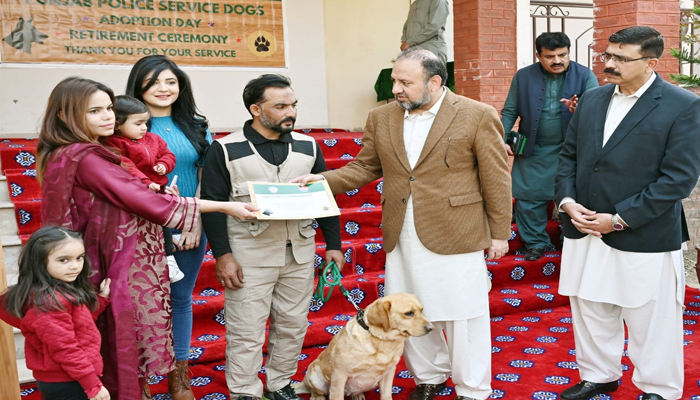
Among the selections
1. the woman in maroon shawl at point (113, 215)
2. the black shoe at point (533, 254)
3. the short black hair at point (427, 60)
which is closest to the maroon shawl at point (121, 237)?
the woman in maroon shawl at point (113, 215)

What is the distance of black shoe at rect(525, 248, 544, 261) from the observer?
577 centimetres

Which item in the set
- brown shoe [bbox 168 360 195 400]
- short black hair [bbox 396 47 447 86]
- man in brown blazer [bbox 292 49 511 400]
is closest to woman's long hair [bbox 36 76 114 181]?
man in brown blazer [bbox 292 49 511 400]

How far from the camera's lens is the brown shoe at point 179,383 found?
3600mm

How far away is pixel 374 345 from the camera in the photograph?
3238 millimetres

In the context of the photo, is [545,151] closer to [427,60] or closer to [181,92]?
[427,60]

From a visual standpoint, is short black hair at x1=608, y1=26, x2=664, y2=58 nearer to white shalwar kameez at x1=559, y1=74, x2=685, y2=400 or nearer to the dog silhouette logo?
white shalwar kameez at x1=559, y1=74, x2=685, y2=400

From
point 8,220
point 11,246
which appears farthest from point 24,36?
point 11,246

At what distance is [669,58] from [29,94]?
258 inches

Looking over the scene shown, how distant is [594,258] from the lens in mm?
3510

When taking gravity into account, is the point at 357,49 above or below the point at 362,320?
above

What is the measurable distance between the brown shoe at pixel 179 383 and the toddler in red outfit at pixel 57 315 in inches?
37.2

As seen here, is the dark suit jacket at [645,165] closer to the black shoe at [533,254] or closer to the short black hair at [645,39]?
the short black hair at [645,39]

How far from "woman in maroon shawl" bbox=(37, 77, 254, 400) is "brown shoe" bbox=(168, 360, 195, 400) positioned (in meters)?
0.60

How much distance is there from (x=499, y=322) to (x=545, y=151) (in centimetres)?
168
